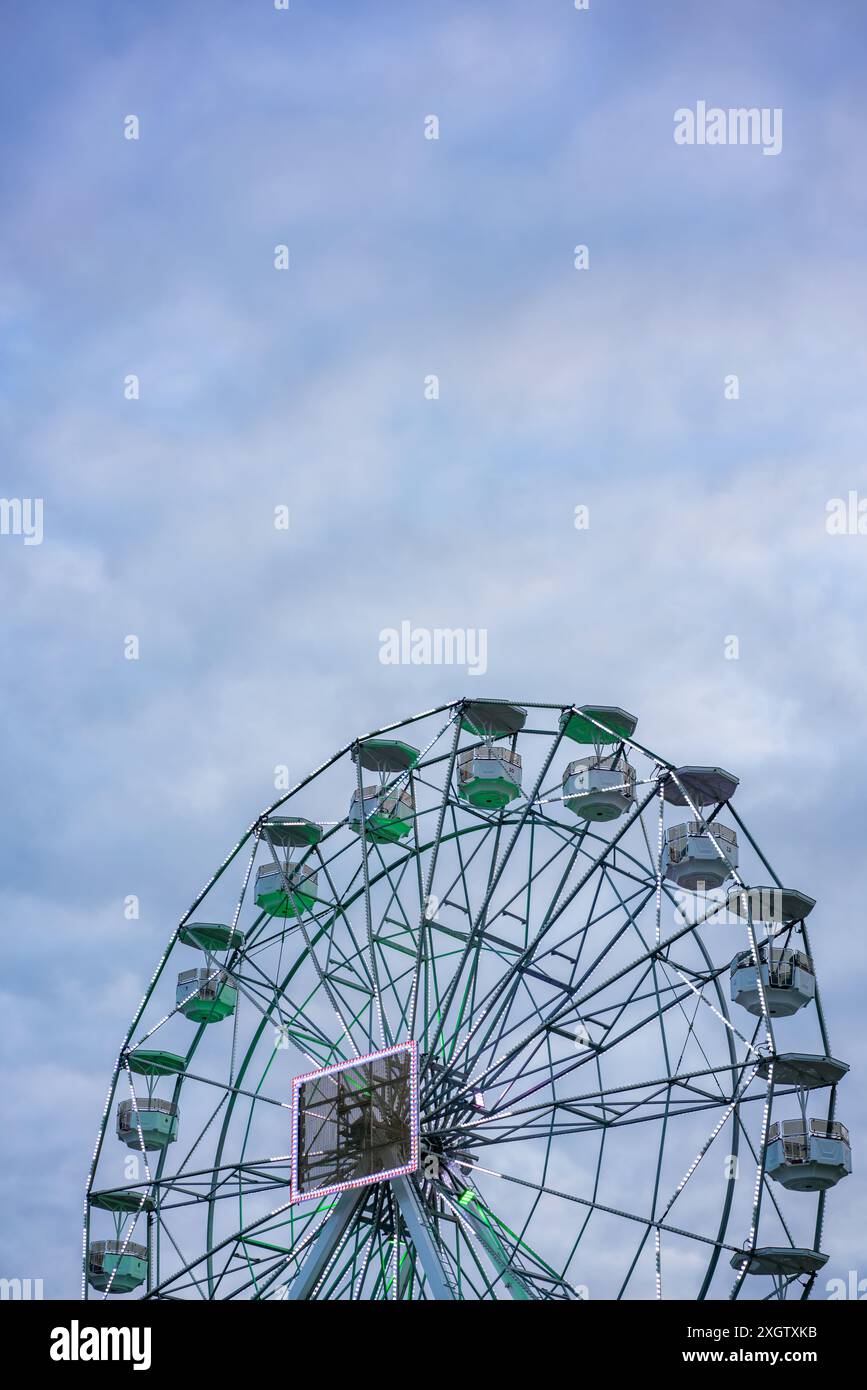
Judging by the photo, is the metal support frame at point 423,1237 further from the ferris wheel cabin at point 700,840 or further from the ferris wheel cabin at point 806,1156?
the ferris wheel cabin at point 700,840

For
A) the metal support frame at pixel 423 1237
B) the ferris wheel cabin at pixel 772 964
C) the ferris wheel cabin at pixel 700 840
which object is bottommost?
the metal support frame at pixel 423 1237

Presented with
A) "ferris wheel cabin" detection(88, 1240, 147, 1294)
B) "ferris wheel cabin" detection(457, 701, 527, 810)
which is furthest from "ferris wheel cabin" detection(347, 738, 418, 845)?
"ferris wheel cabin" detection(88, 1240, 147, 1294)

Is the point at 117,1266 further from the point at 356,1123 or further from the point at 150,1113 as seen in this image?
the point at 356,1123

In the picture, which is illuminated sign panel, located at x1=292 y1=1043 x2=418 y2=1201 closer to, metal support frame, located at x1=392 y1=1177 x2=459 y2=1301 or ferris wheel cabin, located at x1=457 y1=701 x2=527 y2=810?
metal support frame, located at x1=392 y1=1177 x2=459 y2=1301
